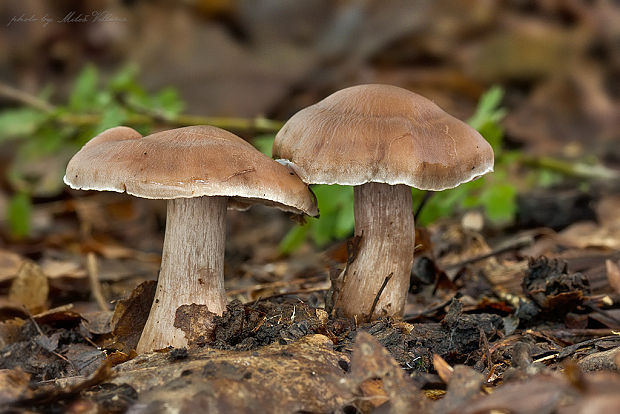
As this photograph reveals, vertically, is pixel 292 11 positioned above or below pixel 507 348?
above

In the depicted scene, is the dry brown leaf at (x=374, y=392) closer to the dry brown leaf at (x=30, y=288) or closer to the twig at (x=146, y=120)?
the dry brown leaf at (x=30, y=288)

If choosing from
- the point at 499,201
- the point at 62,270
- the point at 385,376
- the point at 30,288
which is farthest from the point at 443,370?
the point at 62,270

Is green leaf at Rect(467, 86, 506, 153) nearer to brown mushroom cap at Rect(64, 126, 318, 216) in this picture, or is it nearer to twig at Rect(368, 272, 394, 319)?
twig at Rect(368, 272, 394, 319)

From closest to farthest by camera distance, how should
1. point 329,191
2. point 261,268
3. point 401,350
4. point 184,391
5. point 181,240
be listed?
point 184,391, point 401,350, point 181,240, point 329,191, point 261,268

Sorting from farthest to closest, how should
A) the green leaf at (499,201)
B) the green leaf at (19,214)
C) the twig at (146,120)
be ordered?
the green leaf at (19,214) < the twig at (146,120) < the green leaf at (499,201)

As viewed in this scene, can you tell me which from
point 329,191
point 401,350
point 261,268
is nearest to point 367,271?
point 401,350

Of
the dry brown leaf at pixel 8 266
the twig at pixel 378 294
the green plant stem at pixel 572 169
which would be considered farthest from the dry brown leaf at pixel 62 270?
the green plant stem at pixel 572 169

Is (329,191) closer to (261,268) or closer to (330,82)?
(261,268)
